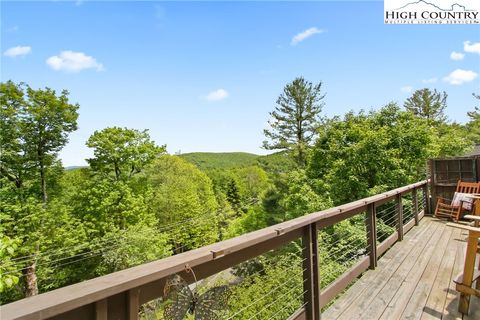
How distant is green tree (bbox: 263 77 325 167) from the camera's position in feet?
70.1

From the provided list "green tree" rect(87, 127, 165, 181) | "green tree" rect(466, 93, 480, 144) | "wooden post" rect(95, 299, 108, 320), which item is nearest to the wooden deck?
"wooden post" rect(95, 299, 108, 320)

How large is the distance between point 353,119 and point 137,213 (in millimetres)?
13423

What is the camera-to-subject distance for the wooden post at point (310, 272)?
6.72ft

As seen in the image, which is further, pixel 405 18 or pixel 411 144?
pixel 411 144

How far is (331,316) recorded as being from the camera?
7.66 feet

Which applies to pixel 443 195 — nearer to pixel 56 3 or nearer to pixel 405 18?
pixel 405 18

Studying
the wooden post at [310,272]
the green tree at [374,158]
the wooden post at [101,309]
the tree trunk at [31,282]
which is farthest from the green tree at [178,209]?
the wooden post at [101,309]

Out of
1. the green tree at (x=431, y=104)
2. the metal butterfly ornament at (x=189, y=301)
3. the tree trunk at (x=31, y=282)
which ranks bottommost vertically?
the tree trunk at (x=31, y=282)

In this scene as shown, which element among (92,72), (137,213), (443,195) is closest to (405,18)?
(443,195)

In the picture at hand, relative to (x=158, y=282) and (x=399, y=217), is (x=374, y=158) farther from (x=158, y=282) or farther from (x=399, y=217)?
(x=158, y=282)

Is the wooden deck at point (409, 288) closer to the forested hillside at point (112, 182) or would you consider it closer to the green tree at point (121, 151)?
the forested hillside at point (112, 182)

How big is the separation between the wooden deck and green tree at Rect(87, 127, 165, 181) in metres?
14.5

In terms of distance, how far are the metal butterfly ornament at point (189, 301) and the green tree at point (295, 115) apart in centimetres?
2028

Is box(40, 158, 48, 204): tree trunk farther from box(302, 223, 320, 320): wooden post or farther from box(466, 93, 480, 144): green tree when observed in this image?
box(466, 93, 480, 144): green tree
